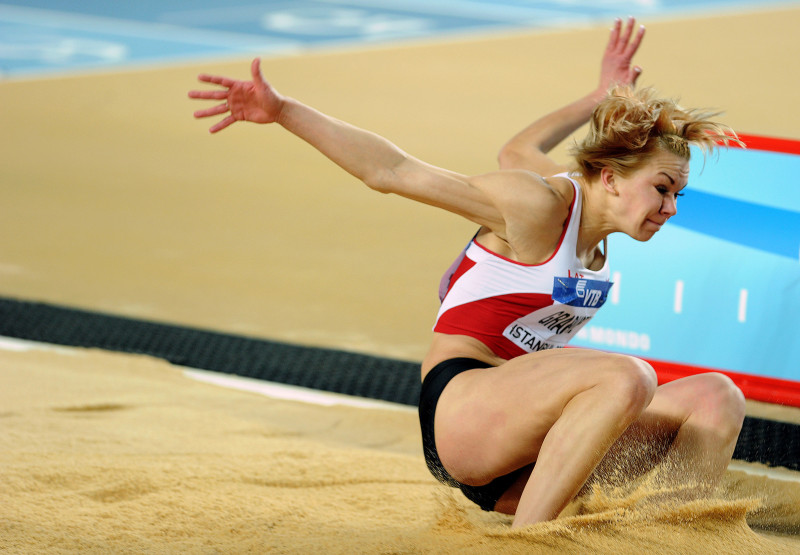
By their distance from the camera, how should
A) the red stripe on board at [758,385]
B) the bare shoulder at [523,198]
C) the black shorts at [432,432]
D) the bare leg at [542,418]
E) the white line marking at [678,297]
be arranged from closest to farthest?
the bare leg at [542,418] < the bare shoulder at [523,198] < the black shorts at [432,432] < the red stripe on board at [758,385] < the white line marking at [678,297]

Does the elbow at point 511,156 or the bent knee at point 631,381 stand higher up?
the elbow at point 511,156

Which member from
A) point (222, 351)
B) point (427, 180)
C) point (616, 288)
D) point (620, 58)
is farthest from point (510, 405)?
point (222, 351)

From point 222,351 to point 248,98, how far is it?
1896mm

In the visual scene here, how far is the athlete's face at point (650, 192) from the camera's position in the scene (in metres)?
2.21

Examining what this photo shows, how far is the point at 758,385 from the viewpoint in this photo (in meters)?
3.13

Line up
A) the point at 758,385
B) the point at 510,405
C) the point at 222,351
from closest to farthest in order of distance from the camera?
the point at 510,405
the point at 758,385
the point at 222,351

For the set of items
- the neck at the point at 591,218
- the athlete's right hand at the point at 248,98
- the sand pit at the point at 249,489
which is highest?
the athlete's right hand at the point at 248,98

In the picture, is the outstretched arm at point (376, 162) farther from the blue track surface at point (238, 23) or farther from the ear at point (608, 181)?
the blue track surface at point (238, 23)

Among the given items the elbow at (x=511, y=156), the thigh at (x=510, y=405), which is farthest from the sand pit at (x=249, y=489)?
the elbow at (x=511, y=156)

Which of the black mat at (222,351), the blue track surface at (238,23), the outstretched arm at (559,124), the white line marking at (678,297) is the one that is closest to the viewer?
the outstretched arm at (559,124)

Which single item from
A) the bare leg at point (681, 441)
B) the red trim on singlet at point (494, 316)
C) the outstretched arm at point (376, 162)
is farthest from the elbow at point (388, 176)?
the bare leg at point (681, 441)

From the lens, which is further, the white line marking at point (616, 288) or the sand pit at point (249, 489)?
the white line marking at point (616, 288)

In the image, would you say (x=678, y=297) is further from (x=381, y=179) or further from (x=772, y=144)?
(x=381, y=179)

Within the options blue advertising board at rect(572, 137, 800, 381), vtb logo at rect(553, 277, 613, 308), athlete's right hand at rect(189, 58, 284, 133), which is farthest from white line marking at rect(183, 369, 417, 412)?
athlete's right hand at rect(189, 58, 284, 133)
